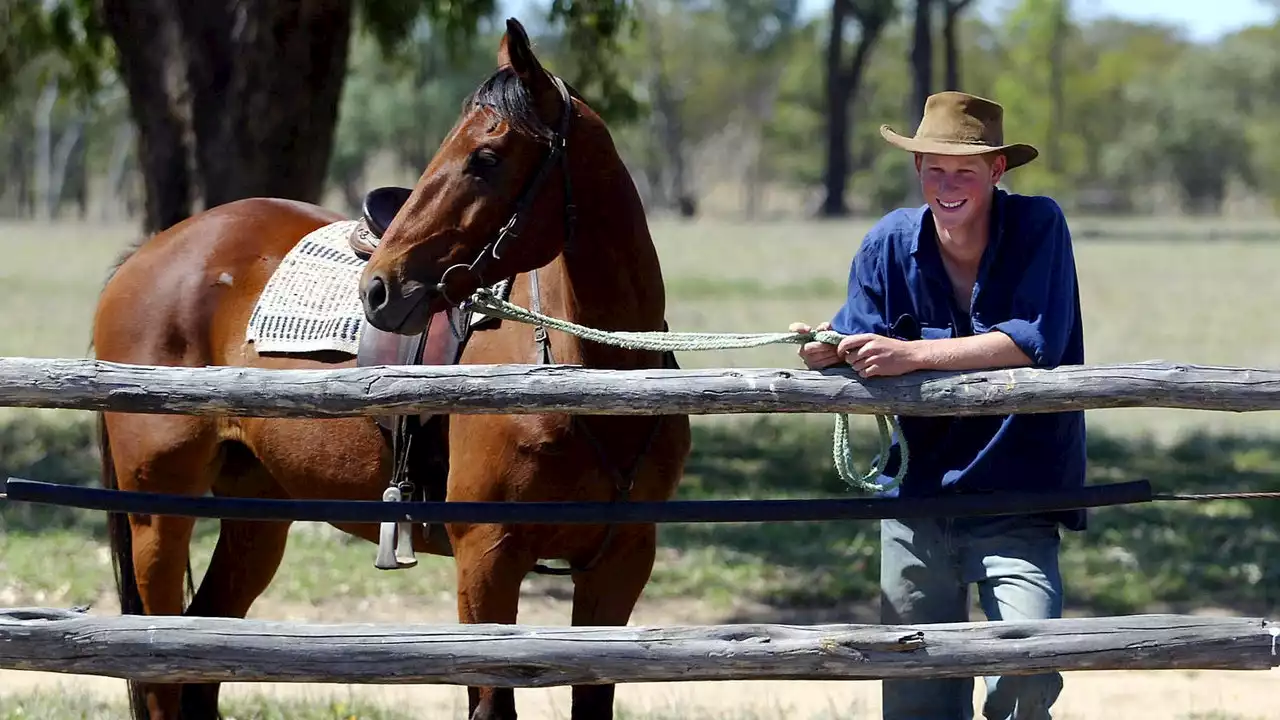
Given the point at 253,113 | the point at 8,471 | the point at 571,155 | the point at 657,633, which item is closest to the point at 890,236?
the point at 571,155

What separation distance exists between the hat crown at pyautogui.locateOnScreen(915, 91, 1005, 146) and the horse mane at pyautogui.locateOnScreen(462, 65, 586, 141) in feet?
3.17

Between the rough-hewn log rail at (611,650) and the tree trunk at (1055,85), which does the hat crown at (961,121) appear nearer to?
the rough-hewn log rail at (611,650)

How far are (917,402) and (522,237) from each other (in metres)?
1.11

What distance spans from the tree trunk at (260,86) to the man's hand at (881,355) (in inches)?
233

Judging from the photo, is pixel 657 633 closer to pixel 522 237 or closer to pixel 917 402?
pixel 917 402

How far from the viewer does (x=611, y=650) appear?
3.80 meters

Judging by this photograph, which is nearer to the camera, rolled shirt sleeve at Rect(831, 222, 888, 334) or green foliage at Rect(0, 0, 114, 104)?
rolled shirt sleeve at Rect(831, 222, 888, 334)

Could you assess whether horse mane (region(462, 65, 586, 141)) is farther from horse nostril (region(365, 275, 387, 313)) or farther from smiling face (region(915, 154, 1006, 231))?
smiling face (region(915, 154, 1006, 231))

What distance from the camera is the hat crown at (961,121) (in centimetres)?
392

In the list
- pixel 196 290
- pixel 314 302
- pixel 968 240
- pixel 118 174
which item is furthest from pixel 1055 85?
pixel 968 240

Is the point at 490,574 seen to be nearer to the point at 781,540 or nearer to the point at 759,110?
the point at 781,540

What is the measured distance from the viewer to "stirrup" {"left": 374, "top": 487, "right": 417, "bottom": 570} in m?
4.60

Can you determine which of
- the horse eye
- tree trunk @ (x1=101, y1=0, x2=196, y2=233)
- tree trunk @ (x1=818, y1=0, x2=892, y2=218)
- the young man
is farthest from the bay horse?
tree trunk @ (x1=818, y1=0, x2=892, y2=218)

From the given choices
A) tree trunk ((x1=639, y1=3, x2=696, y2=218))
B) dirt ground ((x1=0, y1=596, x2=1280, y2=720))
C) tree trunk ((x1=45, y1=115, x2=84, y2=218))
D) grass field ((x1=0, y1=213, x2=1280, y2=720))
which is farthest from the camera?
tree trunk ((x1=639, y1=3, x2=696, y2=218))
